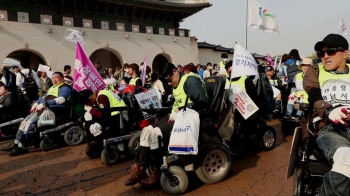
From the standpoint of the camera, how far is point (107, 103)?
5.18m

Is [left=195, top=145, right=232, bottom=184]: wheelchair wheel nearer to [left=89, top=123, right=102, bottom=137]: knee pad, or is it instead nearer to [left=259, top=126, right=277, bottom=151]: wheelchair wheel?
[left=259, top=126, right=277, bottom=151]: wheelchair wheel

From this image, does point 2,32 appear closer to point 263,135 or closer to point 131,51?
point 131,51

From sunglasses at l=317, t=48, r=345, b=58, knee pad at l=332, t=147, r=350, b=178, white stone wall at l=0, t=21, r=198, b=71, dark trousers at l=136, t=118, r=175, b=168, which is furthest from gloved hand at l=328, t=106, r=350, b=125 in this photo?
white stone wall at l=0, t=21, r=198, b=71

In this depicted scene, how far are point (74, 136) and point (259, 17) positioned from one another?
616cm

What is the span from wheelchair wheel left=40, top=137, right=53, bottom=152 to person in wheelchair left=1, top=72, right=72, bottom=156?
0.99 feet

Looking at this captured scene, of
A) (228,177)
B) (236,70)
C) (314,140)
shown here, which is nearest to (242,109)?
(236,70)

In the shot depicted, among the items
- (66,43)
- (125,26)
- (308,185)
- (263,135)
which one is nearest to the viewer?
(308,185)

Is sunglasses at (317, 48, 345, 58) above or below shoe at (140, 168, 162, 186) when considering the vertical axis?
above

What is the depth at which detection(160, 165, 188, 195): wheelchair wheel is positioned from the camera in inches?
138

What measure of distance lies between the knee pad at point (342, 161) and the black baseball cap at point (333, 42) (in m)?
0.94

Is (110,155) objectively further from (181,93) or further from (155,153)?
(181,93)

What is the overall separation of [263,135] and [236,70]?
1.61 m

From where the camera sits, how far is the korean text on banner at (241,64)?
4156 millimetres

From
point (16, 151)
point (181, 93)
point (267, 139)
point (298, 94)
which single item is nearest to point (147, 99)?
point (181, 93)
